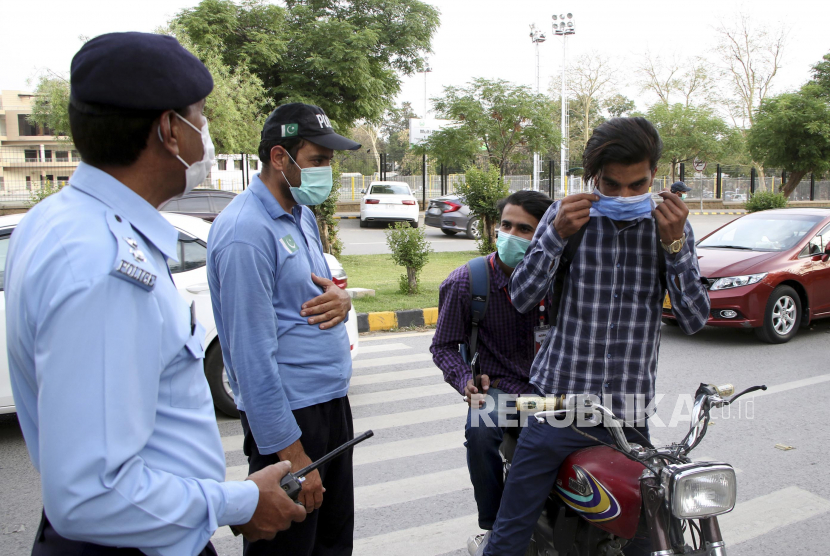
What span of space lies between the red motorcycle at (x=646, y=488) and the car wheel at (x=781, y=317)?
240 inches

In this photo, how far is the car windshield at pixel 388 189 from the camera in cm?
2178

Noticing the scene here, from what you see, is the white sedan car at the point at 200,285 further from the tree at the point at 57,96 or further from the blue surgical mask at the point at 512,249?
the tree at the point at 57,96

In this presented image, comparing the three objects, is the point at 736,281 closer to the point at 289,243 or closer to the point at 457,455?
the point at 457,455

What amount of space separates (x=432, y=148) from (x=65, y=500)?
88.3 ft

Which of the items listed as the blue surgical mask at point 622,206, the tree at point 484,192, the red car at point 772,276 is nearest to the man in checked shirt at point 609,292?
the blue surgical mask at point 622,206

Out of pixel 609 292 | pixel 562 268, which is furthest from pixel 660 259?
pixel 562 268

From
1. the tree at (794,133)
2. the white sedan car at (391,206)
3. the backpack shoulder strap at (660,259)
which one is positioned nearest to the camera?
the backpack shoulder strap at (660,259)

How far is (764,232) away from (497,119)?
1875 cm

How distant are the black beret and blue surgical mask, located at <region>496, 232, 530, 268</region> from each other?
155cm

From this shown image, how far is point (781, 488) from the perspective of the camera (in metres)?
3.92

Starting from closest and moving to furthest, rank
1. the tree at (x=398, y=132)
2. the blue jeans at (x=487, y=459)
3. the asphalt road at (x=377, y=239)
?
the blue jeans at (x=487, y=459) < the asphalt road at (x=377, y=239) < the tree at (x=398, y=132)

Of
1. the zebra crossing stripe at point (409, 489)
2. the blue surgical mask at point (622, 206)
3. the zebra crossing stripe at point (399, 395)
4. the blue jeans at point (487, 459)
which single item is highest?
the blue surgical mask at point (622, 206)

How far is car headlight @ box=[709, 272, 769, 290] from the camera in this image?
7.34m

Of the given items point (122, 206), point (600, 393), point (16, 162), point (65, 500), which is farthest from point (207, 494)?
point (16, 162)
